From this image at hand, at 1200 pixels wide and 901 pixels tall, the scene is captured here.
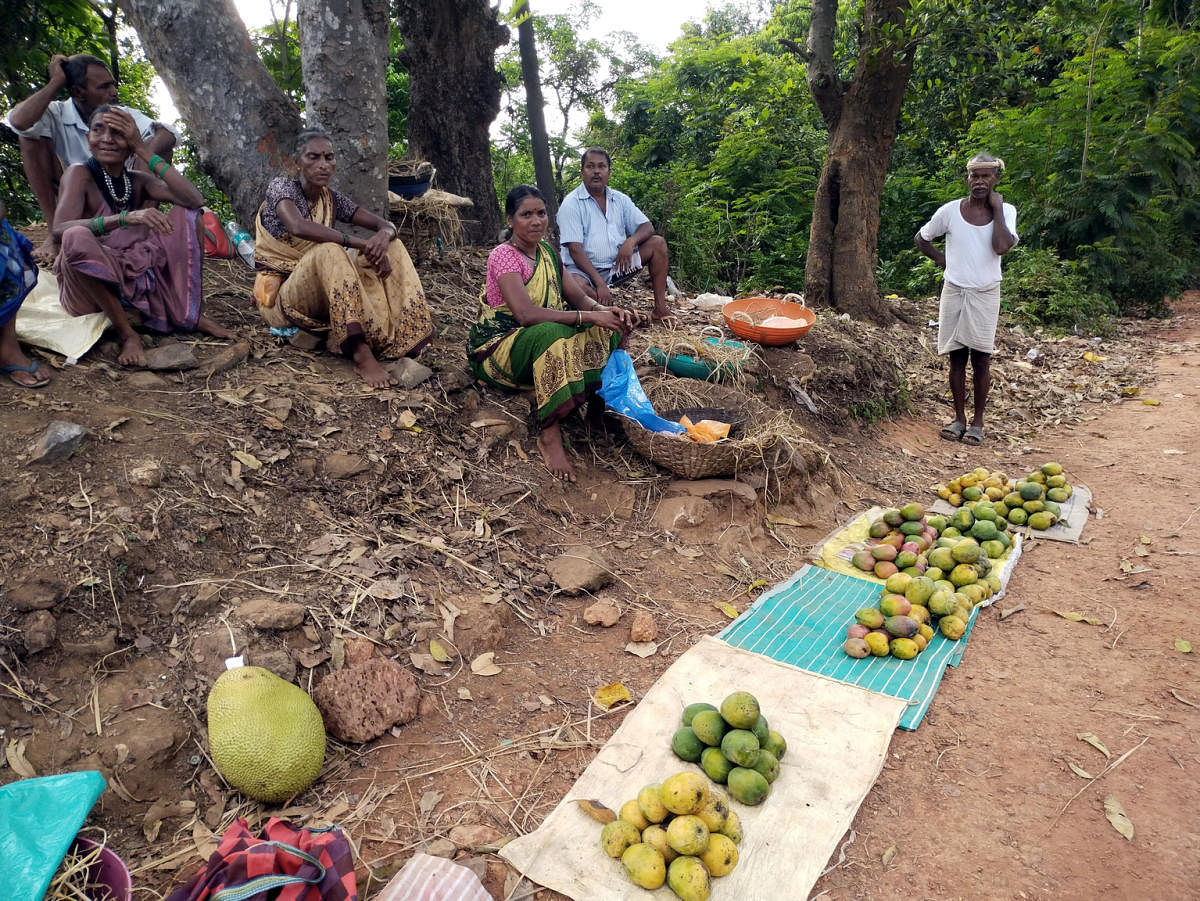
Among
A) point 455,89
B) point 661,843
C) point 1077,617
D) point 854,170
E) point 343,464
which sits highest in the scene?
point 455,89

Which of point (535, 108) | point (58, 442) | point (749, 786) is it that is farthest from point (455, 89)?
point (749, 786)

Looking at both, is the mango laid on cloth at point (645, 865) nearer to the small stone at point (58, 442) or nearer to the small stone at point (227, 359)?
the small stone at point (58, 442)

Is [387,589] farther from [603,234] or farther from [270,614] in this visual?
[603,234]

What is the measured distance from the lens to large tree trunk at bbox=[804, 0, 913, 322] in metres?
7.62

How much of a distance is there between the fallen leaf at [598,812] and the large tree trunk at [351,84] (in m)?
4.05

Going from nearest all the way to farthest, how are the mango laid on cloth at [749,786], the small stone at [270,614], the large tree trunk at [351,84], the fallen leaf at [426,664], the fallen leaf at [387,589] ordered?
the mango laid on cloth at [749,786]
the small stone at [270,614]
the fallen leaf at [426,664]
the fallen leaf at [387,589]
the large tree trunk at [351,84]

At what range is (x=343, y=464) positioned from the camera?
3482 millimetres

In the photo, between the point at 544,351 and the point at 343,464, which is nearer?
the point at 343,464

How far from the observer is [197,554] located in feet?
9.28

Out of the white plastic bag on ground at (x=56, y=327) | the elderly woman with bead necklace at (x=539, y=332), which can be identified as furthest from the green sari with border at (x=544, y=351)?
the white plastic bag on ground at (x=56, y=327)

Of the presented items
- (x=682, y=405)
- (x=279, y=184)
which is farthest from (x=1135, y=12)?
(x=279, y=184)

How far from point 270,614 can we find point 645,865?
160 centimetres

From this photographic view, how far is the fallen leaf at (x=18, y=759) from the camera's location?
6.92ft

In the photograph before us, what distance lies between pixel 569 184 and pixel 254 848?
15.1m
